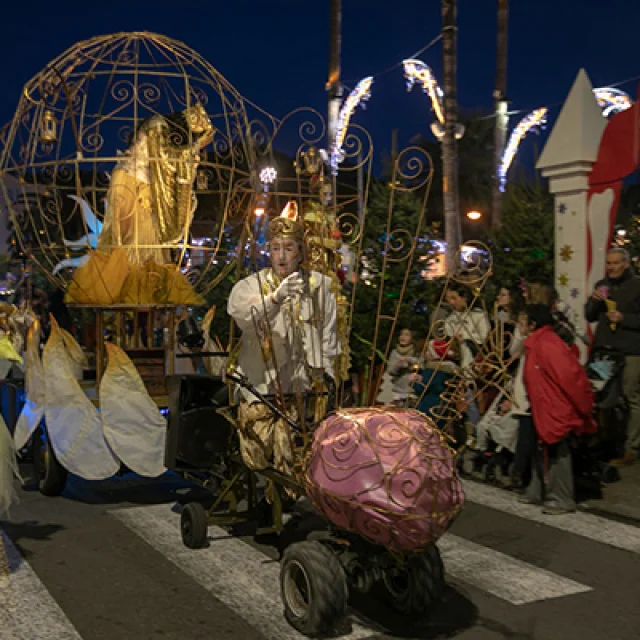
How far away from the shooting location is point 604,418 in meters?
7.12

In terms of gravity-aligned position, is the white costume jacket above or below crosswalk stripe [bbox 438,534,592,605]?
above

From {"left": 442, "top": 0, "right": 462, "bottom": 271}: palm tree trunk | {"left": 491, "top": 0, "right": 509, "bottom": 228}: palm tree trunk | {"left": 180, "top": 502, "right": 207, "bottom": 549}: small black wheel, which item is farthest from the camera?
{"left": 491, "top": 0, "right": 509, "bottom": 228}: palm tree trunk

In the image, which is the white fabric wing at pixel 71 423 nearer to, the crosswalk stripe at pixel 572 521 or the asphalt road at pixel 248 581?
the asphalt road at pixel 248 581

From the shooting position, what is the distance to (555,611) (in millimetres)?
4340

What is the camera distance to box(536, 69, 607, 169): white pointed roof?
845 cm

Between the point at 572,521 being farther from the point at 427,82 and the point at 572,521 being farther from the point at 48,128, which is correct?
the point at 427,82

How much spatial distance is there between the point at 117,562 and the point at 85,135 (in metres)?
4.09

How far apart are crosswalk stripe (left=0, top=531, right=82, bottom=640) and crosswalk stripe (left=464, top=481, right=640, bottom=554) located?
3.31 metres

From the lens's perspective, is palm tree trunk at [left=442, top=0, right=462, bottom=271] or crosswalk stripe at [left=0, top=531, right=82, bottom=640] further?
palm tree trunk at [left=442, top=0, right=462, bottom=271]

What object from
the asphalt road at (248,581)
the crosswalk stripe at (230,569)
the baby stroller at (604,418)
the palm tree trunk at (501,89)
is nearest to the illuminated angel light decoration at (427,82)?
the palm tree trunk at (501,89)

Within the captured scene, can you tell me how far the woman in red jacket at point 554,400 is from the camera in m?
6.25

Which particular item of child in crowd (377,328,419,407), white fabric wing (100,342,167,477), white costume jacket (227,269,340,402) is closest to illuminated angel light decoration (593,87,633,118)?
child in crowd (377,328,419,407)

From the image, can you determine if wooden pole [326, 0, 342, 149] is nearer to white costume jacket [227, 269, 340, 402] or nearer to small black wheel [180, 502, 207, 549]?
white costume jacket [227, 269, 340, 402]

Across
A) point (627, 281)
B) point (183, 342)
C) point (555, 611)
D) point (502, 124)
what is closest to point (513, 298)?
point (627, 281)
